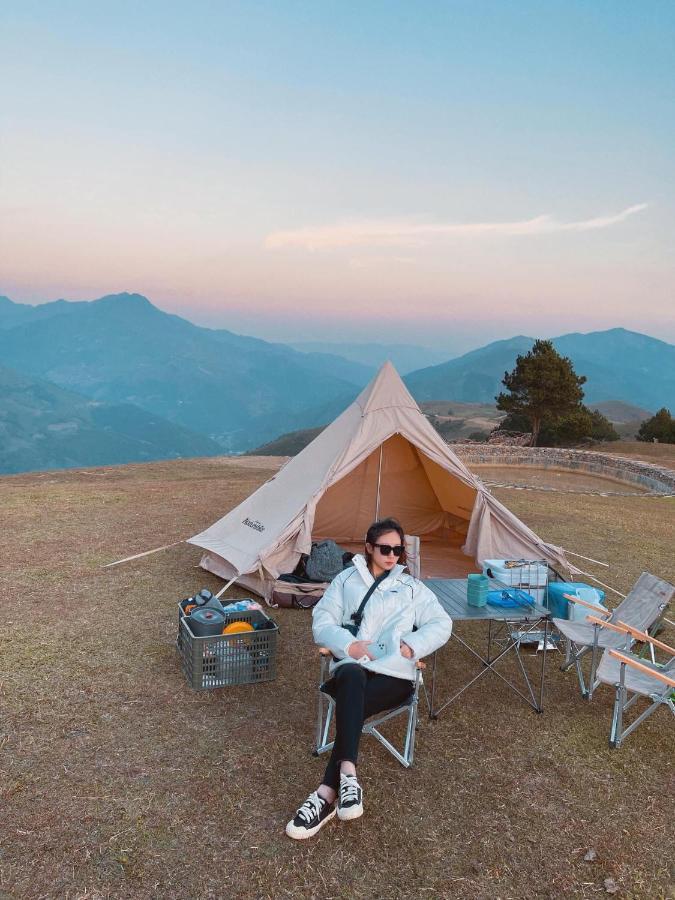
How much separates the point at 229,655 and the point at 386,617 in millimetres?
1466

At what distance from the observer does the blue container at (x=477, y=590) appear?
5.02 meters

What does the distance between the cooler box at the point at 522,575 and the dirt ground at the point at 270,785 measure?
644 millimetres

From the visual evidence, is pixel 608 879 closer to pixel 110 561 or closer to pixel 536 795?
pixel 536 795

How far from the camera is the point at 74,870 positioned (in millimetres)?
3049

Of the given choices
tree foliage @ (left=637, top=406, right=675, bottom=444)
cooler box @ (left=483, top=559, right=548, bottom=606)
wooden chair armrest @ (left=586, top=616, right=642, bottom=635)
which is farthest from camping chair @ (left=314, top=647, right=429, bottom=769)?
tree foliage @ (left=637, top=406, right=675, bottom=444)

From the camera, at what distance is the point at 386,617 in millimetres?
4016

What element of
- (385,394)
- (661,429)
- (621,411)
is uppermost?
(385,394)

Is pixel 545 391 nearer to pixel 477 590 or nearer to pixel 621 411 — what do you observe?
pixel 477 590

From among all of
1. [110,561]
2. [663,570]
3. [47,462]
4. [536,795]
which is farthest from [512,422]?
[47,462]

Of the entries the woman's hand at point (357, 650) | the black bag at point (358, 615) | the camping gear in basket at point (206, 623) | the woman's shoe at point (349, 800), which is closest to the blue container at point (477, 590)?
the black bag at point (358, 615)

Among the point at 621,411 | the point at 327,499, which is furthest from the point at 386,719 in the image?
the point at 621,411

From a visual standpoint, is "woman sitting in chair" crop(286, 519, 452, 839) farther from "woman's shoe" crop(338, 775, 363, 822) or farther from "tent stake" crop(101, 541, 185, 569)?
"tent stake" crop(101, 541, 185, 569)

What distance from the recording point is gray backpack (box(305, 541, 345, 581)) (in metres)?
6.86

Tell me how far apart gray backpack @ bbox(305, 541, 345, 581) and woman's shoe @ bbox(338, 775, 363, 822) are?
3.42 metres
